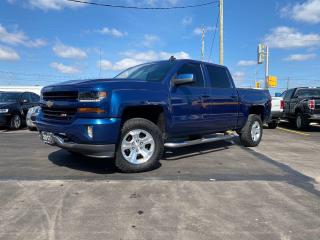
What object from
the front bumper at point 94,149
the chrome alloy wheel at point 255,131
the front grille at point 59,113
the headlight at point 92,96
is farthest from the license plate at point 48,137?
the chrome alloy wheel at point 255,131

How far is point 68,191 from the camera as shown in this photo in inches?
Result: 199

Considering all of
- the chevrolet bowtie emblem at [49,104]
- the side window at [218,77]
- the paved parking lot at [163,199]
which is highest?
the side window at [218,77]

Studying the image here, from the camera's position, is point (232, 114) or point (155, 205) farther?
point (232, 114)

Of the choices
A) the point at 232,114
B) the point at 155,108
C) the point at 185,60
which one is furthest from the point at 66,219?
the point at 232,114

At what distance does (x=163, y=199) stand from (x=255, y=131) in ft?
18.2

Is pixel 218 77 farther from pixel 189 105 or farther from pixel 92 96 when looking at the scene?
pixel 92 96

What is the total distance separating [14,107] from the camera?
1472 cm

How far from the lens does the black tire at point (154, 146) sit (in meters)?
6.03

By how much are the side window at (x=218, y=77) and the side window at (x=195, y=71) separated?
1.18ft

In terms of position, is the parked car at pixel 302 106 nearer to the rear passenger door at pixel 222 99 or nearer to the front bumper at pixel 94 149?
the rear passenger door at pixel 222 99

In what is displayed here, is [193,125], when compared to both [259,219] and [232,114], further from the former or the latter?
[259,219]

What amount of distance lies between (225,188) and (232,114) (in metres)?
3.45

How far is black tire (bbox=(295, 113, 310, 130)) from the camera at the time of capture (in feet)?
48.4

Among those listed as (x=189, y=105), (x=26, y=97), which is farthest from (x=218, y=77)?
(x=26, y=97)
